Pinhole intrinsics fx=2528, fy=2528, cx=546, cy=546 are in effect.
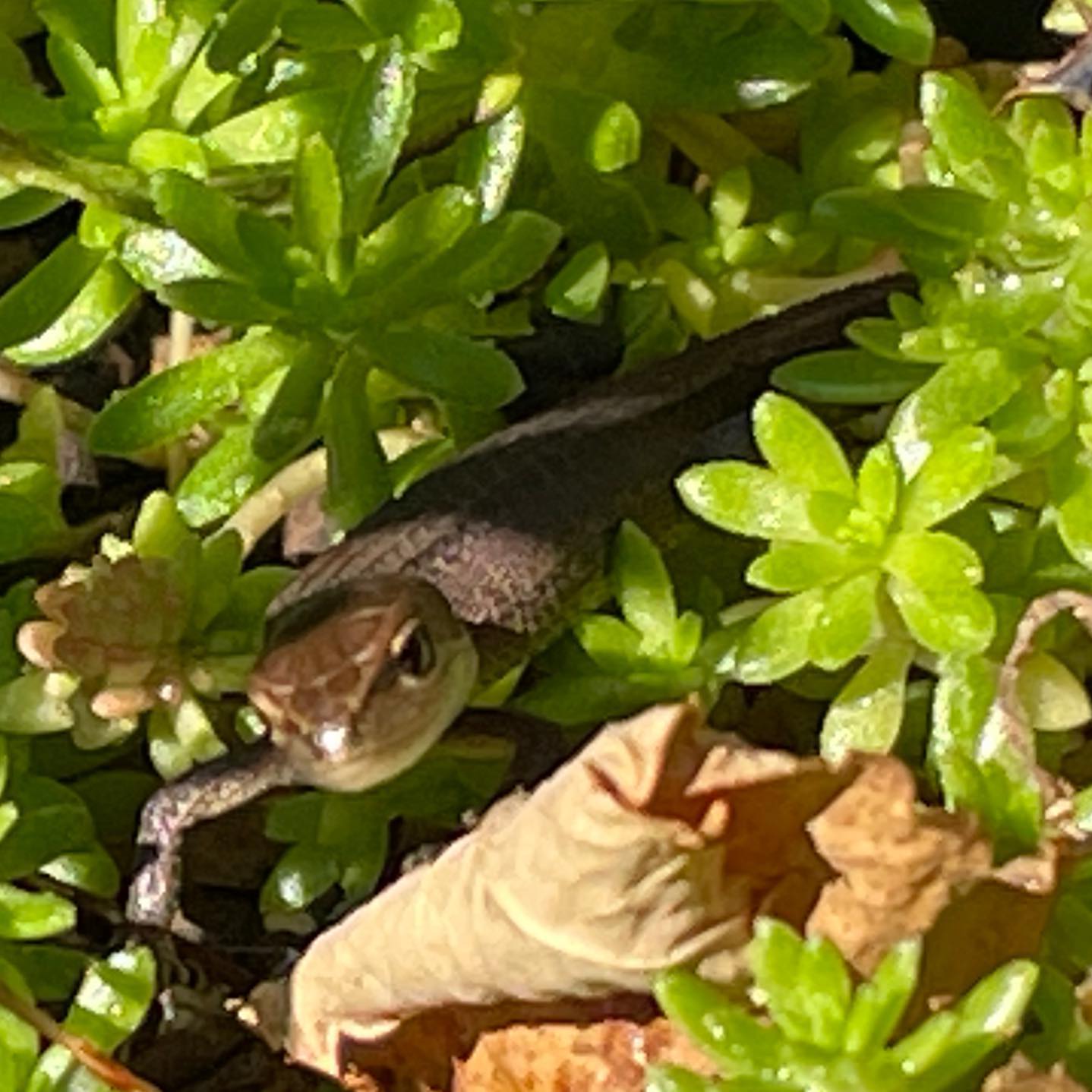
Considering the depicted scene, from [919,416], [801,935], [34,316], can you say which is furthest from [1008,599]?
[34,316]

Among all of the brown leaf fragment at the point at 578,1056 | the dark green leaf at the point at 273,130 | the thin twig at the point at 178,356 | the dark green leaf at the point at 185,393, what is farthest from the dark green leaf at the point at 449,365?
the brown leaf fragment at the point at 578,1056

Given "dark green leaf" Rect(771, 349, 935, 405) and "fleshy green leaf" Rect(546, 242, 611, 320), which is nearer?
"dark green leaf" Rect(771, 349, 935, 405)

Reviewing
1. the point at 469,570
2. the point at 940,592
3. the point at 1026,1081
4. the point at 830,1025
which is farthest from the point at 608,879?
the point at 469,570

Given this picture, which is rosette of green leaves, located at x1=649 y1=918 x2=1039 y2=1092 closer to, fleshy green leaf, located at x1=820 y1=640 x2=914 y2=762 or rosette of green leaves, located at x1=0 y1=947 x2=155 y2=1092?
fleshy green leaf, located at x1=820 y1=640 x2=914 y2=762

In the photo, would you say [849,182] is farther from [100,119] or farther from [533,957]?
[533,957]

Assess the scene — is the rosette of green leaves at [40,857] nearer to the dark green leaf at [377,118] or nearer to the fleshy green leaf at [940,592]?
the dark green leaf at [377,118]

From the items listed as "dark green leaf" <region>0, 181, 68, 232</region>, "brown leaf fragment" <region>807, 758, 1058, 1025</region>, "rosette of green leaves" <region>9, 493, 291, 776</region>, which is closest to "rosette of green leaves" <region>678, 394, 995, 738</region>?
"brown leaf fragment" <region>807, 758, 1058, 1025</region>
